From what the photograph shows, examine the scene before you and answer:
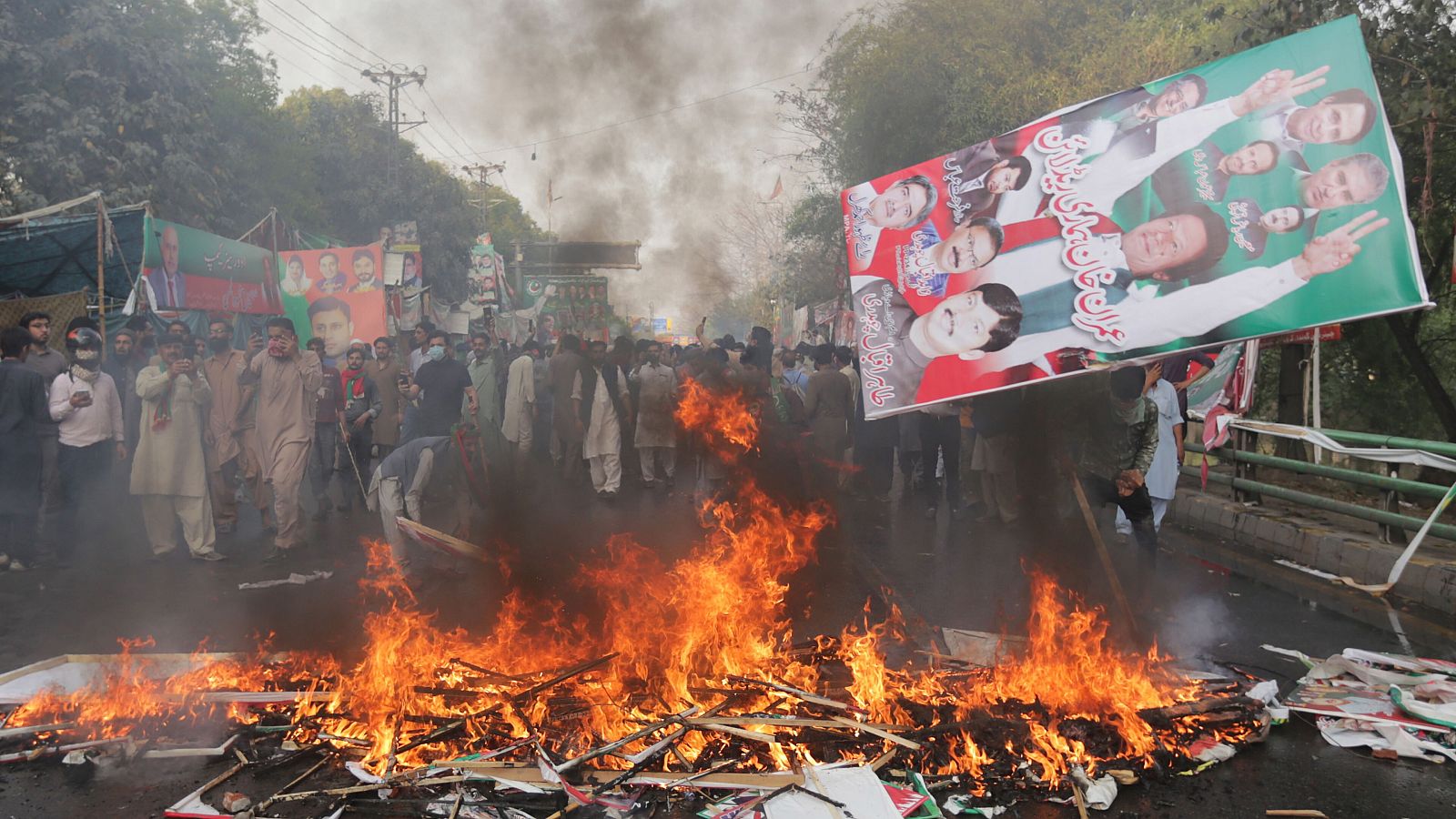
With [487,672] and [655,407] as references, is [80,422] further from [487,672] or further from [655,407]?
[655,407]

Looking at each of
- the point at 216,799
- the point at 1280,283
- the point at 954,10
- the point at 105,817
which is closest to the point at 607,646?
the point at 216,799

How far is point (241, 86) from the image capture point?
28.0 meters

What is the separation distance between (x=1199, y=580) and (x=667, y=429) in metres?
6.74

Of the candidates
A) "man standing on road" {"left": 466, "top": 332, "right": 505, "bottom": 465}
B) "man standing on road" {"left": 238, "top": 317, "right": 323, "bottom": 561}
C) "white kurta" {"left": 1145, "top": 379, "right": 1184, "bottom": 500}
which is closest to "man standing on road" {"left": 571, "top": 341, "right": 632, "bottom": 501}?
"man standing on road" {"left": 466, "top": 332, "right": 505, "bottom": 465}

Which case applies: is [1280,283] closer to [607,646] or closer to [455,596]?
[607,646]

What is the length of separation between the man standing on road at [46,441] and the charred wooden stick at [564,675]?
5.73 metres

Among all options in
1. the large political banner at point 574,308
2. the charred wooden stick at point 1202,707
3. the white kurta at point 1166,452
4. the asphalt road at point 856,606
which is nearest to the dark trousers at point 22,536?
the asphalt road at point 856,606

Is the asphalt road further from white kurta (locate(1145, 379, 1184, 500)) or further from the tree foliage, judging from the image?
the tree foliage

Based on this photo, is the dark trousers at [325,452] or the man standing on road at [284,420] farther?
the dark trousers at [325,452]

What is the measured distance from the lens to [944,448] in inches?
417

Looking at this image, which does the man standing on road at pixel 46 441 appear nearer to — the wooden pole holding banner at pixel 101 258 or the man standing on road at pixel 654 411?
the wooden pole holding banner at pixel 101 258

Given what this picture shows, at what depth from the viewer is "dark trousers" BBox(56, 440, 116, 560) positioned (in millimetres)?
7730

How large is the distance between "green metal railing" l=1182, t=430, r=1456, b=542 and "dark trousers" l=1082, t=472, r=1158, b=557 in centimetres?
193

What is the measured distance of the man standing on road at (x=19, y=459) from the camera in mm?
7391
